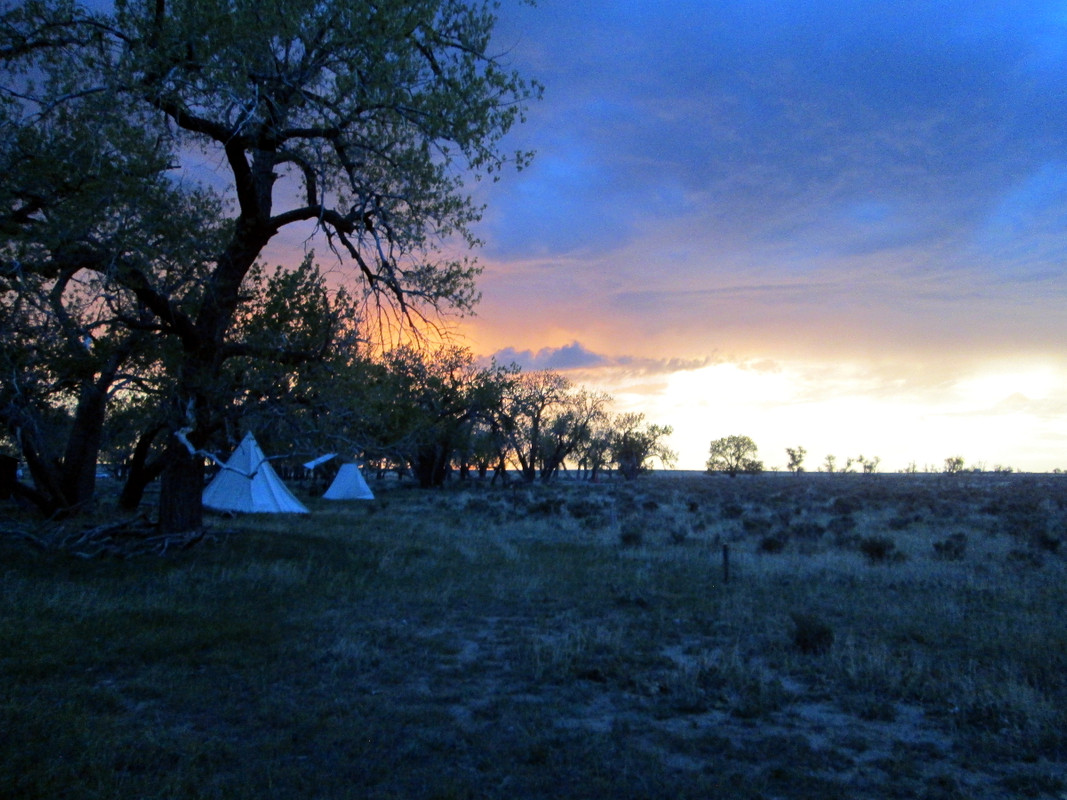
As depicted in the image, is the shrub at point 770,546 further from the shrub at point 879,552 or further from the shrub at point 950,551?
the shrub at point 950,551

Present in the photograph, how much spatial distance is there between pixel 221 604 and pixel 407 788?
6.35 meters

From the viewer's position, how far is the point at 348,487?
135 ft

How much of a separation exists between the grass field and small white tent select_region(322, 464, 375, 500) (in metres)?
26.2

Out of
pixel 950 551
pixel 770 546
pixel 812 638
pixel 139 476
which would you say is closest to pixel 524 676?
pixel 812 638

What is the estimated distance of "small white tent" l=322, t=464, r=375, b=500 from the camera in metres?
41.0

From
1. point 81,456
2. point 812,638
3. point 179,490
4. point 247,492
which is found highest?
point 81,456

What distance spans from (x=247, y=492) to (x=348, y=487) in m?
14.5

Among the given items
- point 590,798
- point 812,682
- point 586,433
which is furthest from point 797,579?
point 586,433

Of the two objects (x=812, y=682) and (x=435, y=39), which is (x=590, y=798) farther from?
(x=435, y=39)

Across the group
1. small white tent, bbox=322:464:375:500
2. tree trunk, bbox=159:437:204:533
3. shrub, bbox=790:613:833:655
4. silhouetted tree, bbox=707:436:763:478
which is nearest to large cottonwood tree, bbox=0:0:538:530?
tree trunk, bbox=159:437:204:533

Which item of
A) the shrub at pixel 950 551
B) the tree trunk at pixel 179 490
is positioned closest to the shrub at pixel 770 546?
the shrub at pixel 950 551

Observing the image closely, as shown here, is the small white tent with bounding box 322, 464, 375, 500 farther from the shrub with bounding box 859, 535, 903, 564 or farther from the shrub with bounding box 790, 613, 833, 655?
the shrub with bounding box 790, 613, 833, 655

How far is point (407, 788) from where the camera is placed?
478 centimetres

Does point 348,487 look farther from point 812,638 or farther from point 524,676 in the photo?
point 812,638
